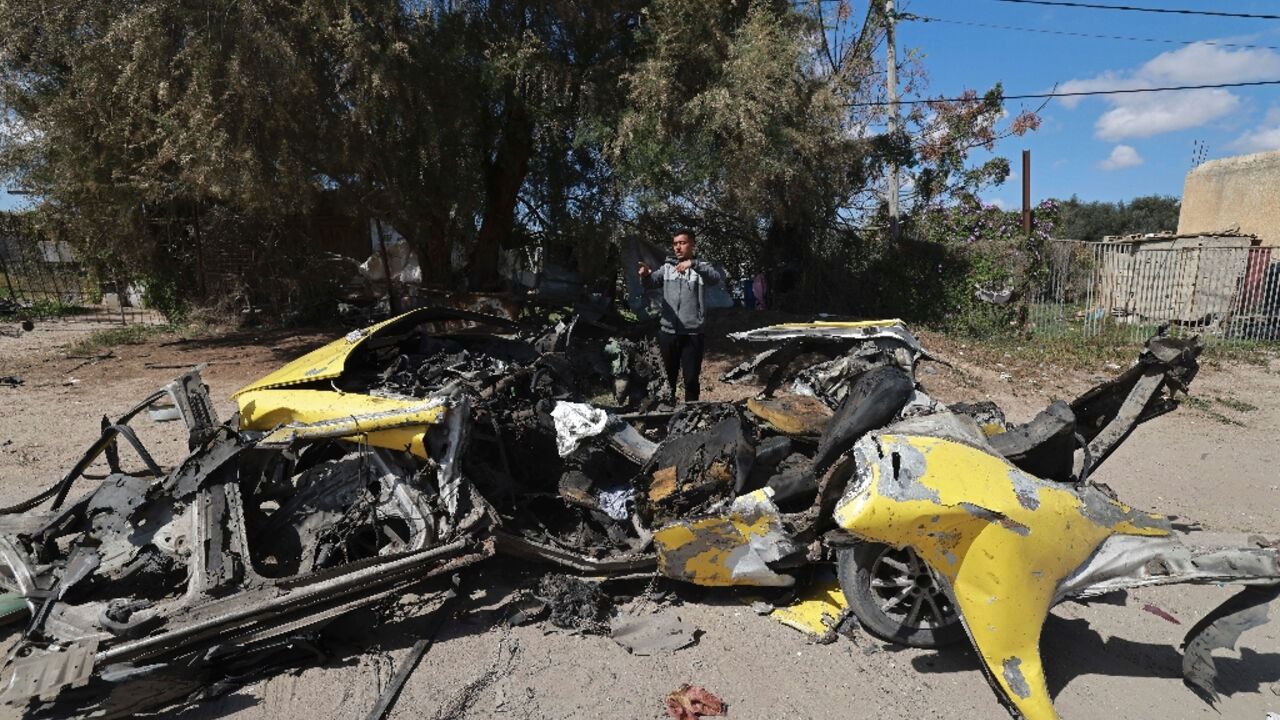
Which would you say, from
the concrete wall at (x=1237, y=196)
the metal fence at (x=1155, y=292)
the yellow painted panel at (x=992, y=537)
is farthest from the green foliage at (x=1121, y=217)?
the yellow painted panel at (x=992, y=537)

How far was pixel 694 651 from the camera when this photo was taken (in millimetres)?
3275

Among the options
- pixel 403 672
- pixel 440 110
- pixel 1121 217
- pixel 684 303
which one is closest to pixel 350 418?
pixel 403 672

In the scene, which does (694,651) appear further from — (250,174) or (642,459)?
(250,174)

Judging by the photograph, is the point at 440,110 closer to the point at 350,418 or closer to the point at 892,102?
the point at 350,418

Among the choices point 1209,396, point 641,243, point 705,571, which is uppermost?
point 641,243

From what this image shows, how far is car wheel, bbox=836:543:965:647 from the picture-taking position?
315 cm

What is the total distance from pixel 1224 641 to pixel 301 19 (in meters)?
9.74

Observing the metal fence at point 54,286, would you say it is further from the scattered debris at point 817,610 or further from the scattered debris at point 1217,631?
the scattered debris at point 1217,631

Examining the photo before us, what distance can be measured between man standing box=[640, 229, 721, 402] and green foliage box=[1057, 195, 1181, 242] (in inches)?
1536

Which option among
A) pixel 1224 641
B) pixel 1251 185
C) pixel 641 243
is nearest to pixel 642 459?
pixel 1224 641

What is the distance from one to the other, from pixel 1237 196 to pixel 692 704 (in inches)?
901

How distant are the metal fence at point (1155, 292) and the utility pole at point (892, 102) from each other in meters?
2.84

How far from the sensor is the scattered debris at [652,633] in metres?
3.29

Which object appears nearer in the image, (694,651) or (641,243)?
(694,651)
